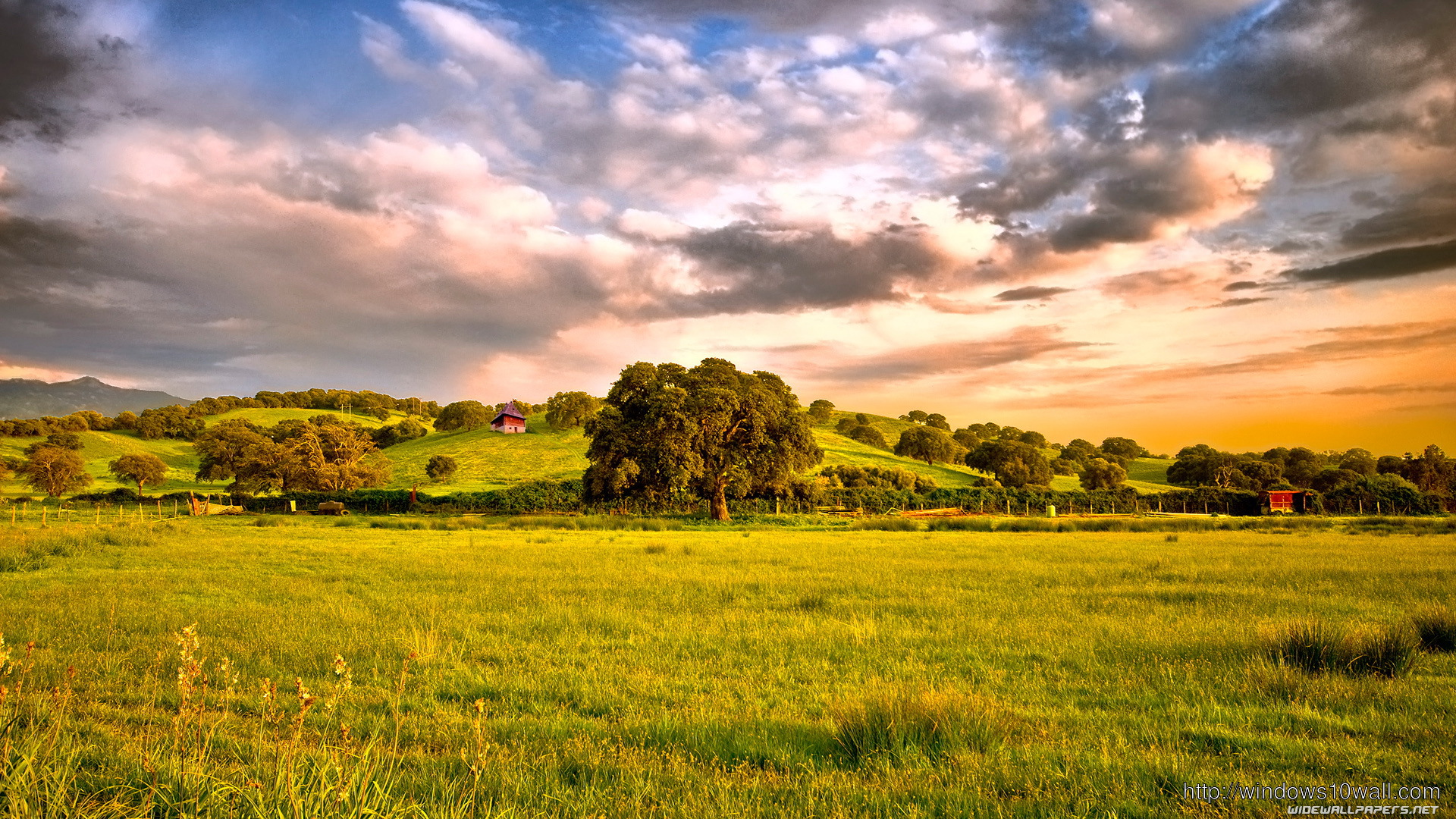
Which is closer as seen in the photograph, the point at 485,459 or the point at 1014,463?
the point at 1014,463

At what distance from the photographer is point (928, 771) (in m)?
6.03

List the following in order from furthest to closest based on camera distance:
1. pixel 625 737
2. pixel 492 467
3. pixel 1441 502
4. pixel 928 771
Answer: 1. pixel 492 467
2. pixel 1441 502
3. pixel 625 737
4. pixel 928 771

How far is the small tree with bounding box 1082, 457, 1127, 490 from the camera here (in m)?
107

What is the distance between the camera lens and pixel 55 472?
259 ft

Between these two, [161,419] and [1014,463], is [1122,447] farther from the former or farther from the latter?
[161,419]

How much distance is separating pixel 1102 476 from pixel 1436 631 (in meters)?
107

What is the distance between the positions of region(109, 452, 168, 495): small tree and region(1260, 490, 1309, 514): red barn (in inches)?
4926

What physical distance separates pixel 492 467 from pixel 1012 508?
6761 centimetres

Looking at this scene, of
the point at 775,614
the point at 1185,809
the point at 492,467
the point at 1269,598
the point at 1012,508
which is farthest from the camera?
the point at 492,467

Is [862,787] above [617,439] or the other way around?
the other way around

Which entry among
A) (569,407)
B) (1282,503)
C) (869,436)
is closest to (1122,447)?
(869,436)

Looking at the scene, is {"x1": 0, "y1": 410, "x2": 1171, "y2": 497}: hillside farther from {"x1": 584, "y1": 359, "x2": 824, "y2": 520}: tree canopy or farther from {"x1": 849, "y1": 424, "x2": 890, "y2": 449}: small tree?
{"x1": 584, "y1": 359, "x2": 824, "y2": 520}: tree canopy

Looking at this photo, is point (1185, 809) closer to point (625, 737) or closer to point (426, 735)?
point (625, 737)

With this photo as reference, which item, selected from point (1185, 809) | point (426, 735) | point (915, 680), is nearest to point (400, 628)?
point (426, 735)
